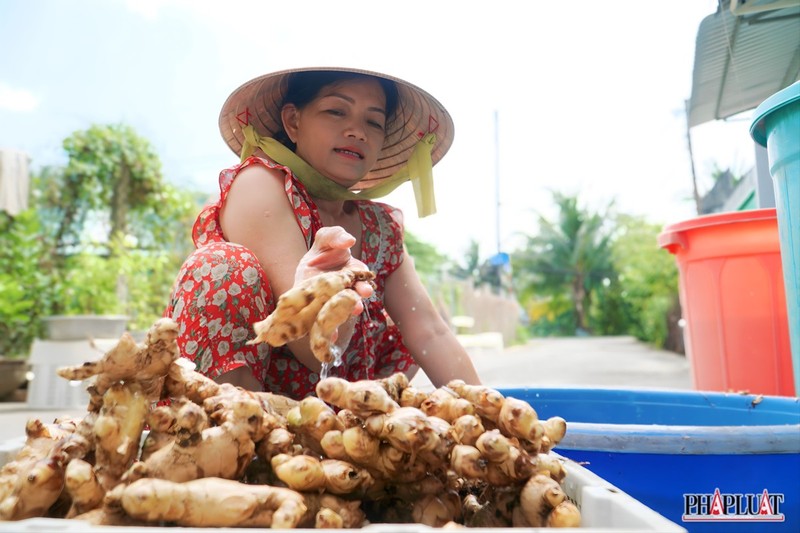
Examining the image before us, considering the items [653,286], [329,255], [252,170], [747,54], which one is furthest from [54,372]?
[653,286]

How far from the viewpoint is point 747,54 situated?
408 cm

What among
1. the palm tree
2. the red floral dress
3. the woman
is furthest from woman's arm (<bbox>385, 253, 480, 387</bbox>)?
the palm tree

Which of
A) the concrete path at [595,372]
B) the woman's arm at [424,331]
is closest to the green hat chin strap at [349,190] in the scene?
the woman's arm at [424,331]

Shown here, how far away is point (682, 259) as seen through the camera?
2973mm

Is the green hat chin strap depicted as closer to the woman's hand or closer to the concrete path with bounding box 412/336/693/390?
the woman's hand

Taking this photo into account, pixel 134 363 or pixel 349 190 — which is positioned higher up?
pixel 349 190

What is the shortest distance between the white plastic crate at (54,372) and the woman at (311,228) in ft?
13.6

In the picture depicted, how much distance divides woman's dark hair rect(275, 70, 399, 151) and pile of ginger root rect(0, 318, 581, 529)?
1160 millimetres

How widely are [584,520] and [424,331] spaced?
4.20 feet

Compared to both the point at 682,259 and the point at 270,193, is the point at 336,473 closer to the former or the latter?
the point at 270,193

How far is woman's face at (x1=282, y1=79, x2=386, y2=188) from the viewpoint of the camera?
75.5 inches

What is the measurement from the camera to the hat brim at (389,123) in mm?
2025

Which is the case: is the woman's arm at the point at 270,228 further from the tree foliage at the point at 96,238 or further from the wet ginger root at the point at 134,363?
the tree foliage at the point at 96,238

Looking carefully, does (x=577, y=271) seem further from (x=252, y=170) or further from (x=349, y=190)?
(x=252, y=170)
